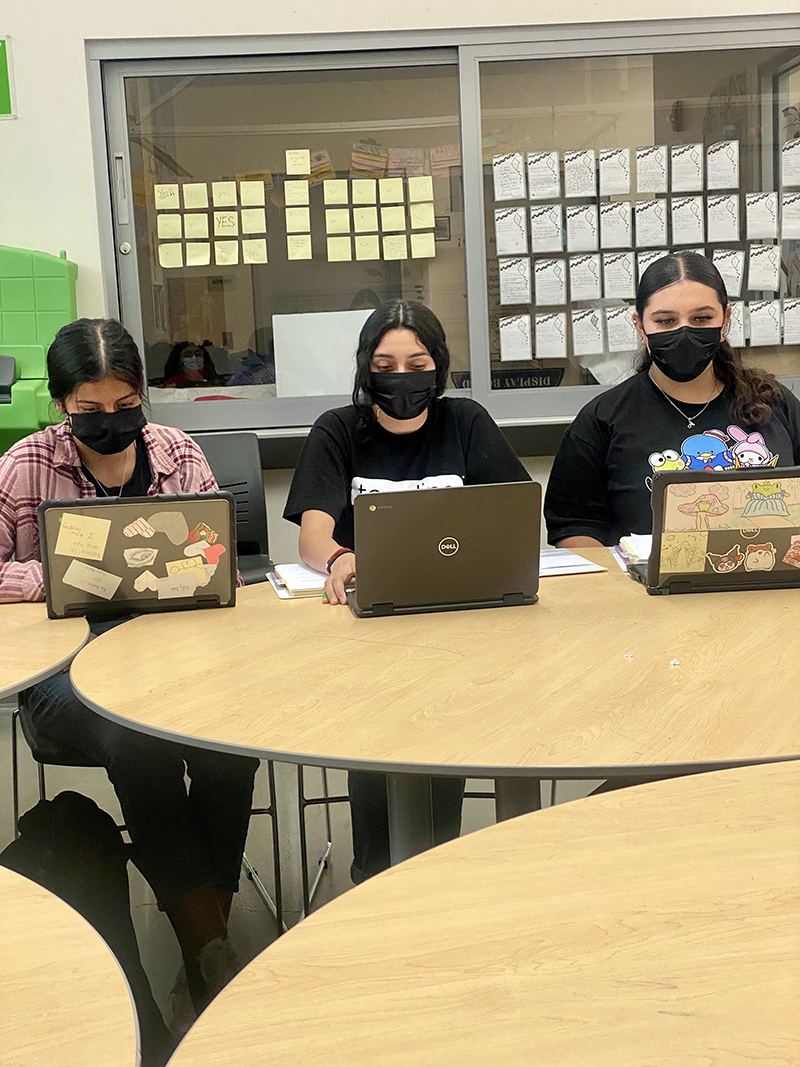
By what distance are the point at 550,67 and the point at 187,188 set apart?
4.32 feet

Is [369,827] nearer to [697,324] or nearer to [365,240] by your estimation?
[697,324]

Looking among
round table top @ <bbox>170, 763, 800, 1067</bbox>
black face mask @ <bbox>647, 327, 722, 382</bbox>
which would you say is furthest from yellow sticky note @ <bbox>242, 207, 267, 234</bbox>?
round table top @ <bbox>170, 763, 800, 1067</bbox>

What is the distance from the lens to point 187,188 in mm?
3512

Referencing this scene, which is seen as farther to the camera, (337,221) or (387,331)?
(337,221)

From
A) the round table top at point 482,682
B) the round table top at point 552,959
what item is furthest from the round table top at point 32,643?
the round table top at point 552,959

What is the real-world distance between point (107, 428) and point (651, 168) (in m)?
2.28

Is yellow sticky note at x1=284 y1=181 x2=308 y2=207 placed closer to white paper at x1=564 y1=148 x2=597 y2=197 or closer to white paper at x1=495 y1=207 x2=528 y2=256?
white paper at x1=495 y1=207 x2=528 y2=256

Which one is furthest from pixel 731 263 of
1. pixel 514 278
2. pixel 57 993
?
pixel 57 993

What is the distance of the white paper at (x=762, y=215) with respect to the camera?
3.54 m

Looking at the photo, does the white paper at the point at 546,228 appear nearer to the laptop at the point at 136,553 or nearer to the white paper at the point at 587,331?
the white paper at the point at 587,331

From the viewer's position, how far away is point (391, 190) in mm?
3545

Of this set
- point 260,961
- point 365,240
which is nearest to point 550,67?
point 365,240

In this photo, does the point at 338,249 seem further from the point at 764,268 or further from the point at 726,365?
the point at 726,365

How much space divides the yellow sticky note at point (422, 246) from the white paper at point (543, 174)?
384 mm
